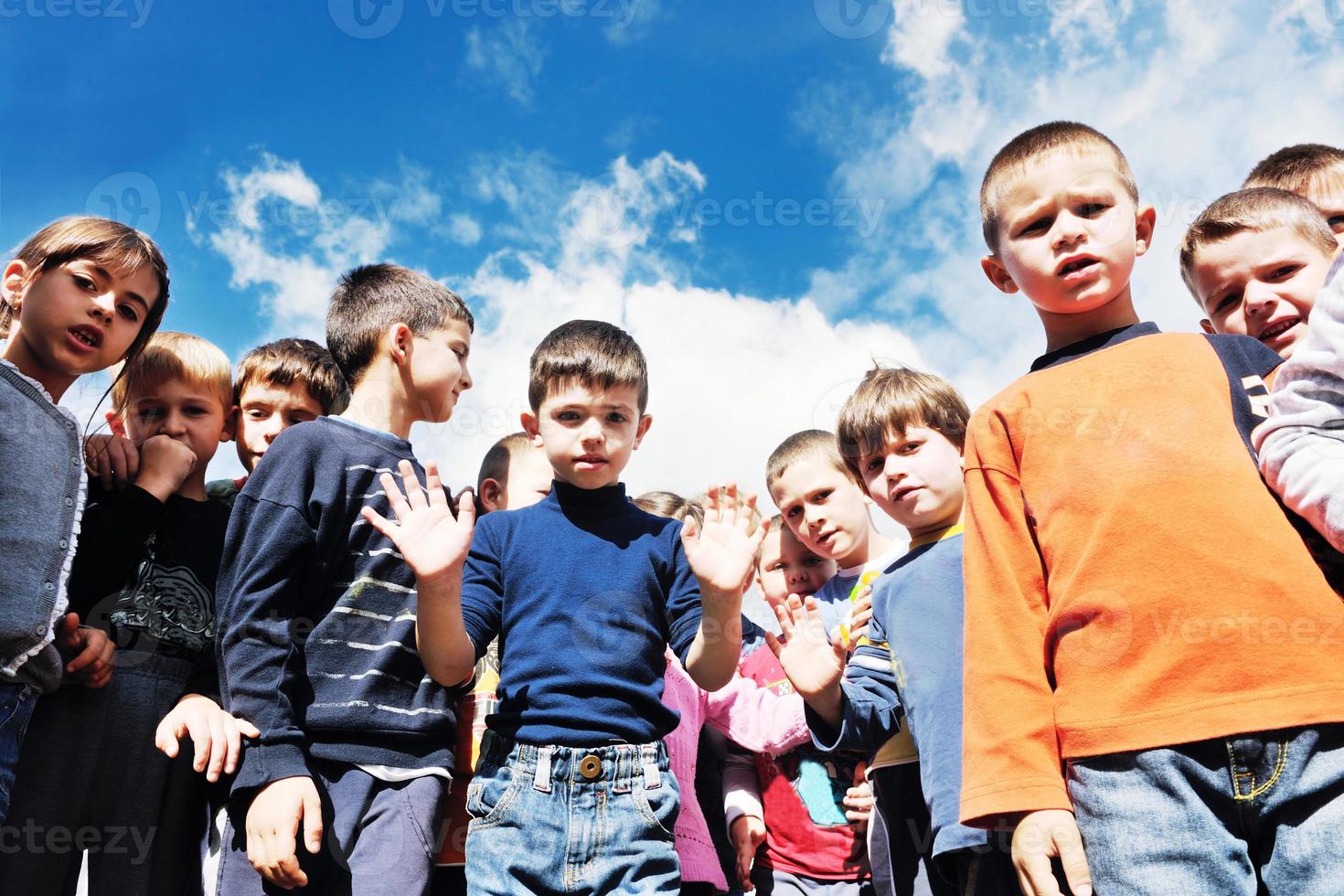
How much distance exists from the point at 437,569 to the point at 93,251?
1698 millimetres

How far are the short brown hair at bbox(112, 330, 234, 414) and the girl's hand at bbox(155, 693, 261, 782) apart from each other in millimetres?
1370

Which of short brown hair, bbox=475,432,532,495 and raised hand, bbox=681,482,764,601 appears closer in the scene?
Result: raised hand, bbox=681,482,764,601

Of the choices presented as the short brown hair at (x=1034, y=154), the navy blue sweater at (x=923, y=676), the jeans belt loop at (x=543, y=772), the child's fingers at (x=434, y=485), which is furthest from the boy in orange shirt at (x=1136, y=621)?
the child's fingers at (x=434, y=485)

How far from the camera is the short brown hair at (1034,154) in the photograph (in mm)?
2393

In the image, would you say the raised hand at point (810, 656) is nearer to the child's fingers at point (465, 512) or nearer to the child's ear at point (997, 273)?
the child's fingers at point (465, 512)

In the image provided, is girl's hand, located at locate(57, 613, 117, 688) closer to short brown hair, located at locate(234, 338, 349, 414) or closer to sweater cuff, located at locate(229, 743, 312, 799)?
sweater cuff, located at locate(229, 743, 312, 799)

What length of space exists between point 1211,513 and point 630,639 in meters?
1.45

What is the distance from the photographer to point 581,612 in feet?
8.26

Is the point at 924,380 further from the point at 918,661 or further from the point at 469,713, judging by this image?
the point at 469,713

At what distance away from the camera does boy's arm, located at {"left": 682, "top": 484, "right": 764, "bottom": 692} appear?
244 cm

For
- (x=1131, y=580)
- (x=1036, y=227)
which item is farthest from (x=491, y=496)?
(x=1131, y=580)

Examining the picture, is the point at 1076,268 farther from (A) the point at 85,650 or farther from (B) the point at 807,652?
(A) the point at 85,650

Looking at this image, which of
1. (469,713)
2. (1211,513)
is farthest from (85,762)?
(1211,513)

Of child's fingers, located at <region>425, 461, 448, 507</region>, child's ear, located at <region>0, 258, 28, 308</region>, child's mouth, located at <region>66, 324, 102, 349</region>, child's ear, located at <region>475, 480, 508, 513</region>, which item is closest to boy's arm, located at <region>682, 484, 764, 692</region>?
child's fingers, located at <region>425, 461, 448, 507</region>
